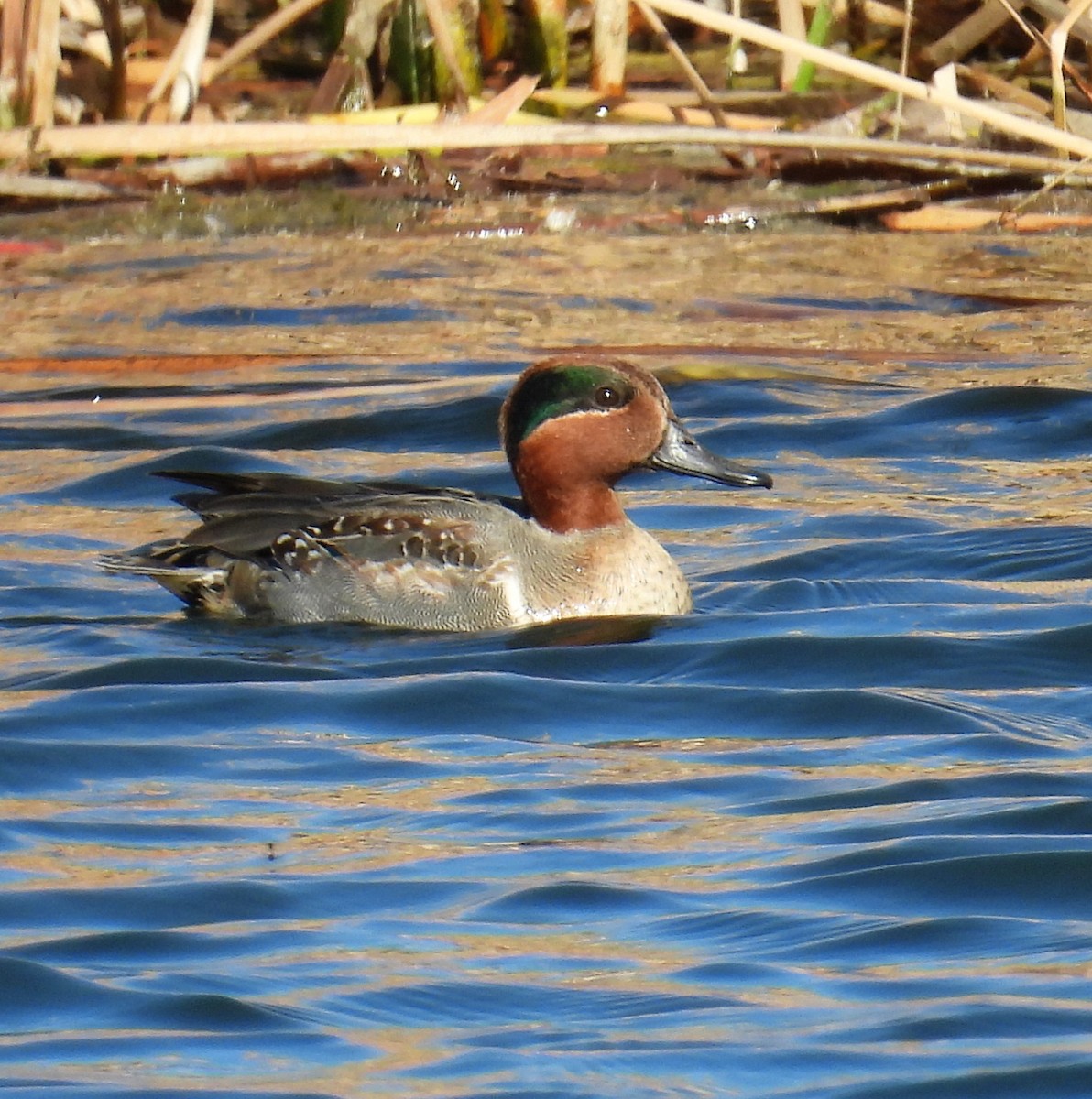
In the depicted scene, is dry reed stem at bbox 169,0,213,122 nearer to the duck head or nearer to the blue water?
the blue water

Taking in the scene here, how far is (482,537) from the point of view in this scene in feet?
21.5

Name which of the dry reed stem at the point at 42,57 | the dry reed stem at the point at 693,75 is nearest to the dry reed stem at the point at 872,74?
the dry reed stem at the point at 693,75

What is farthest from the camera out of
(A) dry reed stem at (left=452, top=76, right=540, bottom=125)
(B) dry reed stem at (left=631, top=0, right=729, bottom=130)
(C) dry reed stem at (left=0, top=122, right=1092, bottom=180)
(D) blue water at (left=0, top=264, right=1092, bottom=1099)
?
(A) dry reed stem at (left=452, top=76, right=540, bottom=125)

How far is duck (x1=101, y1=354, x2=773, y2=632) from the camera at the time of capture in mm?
6484

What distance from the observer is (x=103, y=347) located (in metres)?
9.62

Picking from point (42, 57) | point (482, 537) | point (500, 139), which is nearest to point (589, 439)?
point (482, 537)

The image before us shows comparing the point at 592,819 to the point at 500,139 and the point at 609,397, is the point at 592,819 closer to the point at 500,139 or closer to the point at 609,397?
the point at 609,397

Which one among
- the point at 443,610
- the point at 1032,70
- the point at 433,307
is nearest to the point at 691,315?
the point at 433,307

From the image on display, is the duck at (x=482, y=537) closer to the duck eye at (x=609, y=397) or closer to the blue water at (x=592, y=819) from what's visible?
the duck eye at (x=609, y=397)

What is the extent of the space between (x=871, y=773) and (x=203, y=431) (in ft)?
13.6

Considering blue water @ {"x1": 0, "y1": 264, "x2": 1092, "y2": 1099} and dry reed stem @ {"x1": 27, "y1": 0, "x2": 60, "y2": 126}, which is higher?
dry reed stem @ {"x1": 27, "y1": 0, "x2": 60, "y2": 126}

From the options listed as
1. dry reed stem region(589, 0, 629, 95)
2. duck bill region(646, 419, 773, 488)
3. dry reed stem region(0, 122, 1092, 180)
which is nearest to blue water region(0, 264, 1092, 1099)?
duck bill region(646, 419, 773, 488)

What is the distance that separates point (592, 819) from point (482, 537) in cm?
192

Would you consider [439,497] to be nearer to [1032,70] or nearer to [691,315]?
[691,315]
